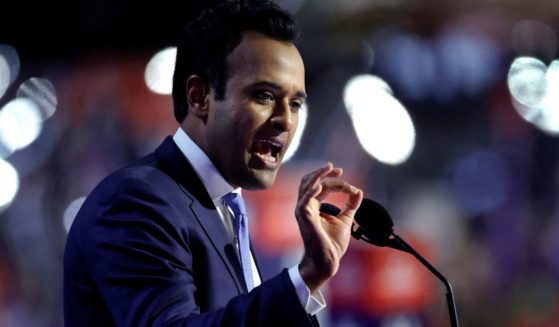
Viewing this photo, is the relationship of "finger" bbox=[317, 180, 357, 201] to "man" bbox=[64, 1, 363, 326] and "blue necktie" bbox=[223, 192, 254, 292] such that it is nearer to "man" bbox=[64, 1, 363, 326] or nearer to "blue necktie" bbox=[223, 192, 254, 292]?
"man" bbox=[64, 1, 363, 326]

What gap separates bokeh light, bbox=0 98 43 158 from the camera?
5.05m

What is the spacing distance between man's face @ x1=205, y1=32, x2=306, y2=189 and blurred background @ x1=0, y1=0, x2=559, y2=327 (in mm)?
3159

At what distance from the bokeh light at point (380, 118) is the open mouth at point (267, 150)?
11.4ft

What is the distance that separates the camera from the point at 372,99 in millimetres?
4906

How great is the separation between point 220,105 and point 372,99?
141 inches

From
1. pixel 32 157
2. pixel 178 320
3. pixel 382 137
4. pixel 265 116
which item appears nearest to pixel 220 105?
pixel 265 116

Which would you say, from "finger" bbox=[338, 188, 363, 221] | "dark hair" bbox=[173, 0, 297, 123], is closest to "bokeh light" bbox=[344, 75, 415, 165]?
"dark hair" bbox=[173, 0, 297, 123]

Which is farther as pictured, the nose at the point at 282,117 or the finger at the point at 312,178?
the nose at the point at 282,117

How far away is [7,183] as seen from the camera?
16.8 feet

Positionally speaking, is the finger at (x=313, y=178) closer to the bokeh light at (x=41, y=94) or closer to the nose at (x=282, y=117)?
the nose at (x=282, y=117)

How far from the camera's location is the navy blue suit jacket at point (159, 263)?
1.06 meters


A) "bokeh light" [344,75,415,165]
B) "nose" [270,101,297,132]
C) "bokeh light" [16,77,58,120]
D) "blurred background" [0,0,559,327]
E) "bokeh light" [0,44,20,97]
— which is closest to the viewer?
"nose" [270,101,297,132]

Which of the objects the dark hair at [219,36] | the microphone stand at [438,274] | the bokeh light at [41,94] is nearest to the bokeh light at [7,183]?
the bokeh light at [41,94]

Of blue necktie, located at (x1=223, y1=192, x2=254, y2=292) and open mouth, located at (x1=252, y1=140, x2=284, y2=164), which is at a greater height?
open mouth, located at (x1=252, y1=140, x2=284, y2=164)
